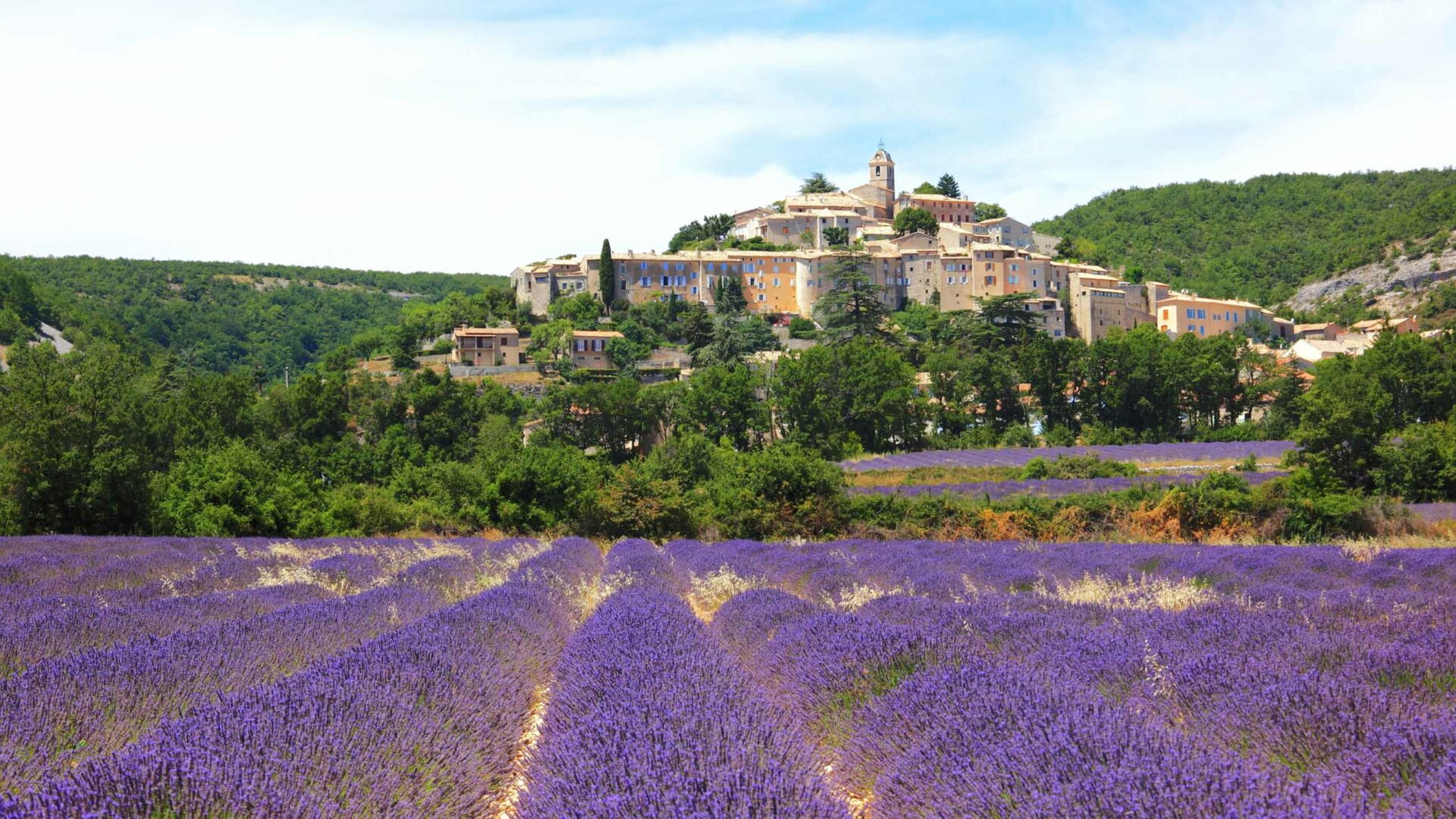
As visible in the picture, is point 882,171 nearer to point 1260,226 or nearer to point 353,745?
point 1260,226

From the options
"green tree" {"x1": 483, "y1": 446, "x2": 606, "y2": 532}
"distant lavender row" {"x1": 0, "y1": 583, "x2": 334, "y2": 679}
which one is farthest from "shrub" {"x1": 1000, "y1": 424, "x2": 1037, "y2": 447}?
"distant lavender row" {"x1": 0, "y1": 583, "x2": 334, "y2": 679}

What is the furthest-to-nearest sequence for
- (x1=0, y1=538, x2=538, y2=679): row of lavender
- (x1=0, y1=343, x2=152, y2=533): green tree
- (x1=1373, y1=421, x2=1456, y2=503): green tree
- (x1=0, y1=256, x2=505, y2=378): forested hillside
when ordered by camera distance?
(x1=0, y1=256, x2=505, y2=378): forested hillside < (x1=1373, y1=421, x2=1456, y2=503): green tree < (x1=0, y1=343, x2=152, y2=533): green tree < (x1=0, y1=538, x2=538, y2=679): row of lavender

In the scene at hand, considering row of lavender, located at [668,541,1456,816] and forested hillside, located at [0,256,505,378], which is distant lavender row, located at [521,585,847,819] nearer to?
row of lavender, located at [668,541,1456,816]

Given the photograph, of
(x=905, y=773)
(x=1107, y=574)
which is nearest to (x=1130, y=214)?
(x=1107, y=574)

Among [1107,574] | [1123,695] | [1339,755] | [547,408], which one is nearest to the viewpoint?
[1339,755]

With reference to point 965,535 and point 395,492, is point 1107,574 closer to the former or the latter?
point 965,535

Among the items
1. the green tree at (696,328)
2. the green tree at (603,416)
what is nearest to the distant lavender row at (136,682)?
the green tree at (603,416)

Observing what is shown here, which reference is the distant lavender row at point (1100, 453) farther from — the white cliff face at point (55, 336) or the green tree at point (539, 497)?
the white cliff face at point (55, 336)
